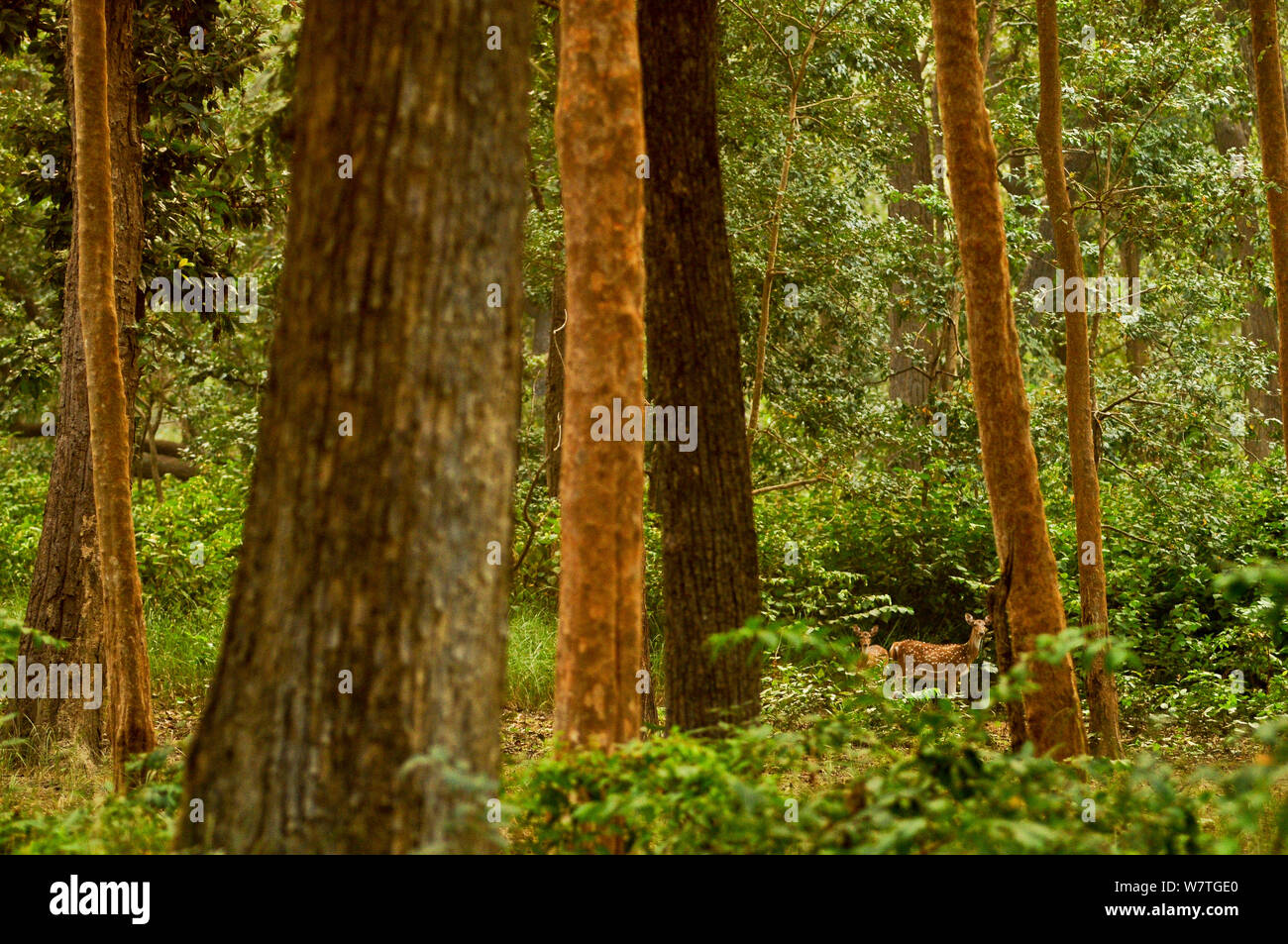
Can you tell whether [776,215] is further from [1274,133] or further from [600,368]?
[600,368]

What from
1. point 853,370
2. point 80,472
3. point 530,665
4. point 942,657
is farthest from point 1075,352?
point 80,472

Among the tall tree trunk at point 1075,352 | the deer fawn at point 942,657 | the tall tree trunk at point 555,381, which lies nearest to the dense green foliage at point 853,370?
the tall tree trunk at point 555,381

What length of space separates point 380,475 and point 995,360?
4.92m

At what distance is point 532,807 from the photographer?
393 cm

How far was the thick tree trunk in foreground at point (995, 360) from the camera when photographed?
23.1 ft

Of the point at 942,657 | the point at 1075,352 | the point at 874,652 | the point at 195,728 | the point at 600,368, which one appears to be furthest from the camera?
the point at 874,652

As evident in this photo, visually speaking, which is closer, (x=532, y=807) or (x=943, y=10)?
(x=532, y=807)

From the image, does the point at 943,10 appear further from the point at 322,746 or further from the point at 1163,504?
the point at 1163,504

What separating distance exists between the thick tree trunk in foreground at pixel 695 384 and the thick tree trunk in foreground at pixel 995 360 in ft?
5.20

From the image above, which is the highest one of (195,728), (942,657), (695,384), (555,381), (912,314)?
(912,314)

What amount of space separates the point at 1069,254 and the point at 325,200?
8.95 m

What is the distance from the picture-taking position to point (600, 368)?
548 centimetres

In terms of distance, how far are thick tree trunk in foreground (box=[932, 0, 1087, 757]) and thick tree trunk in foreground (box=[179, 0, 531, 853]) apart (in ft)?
14.5
